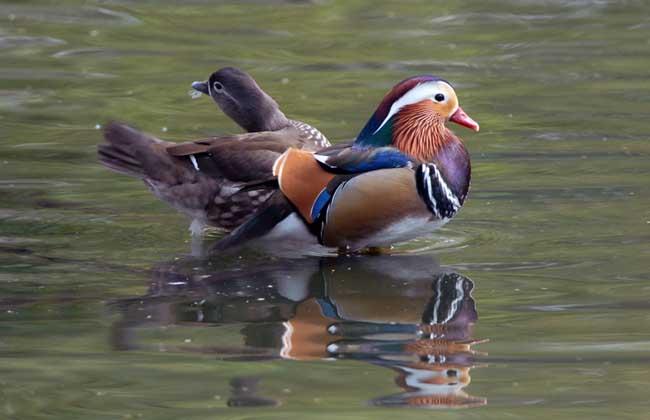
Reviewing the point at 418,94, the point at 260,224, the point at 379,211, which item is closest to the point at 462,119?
the point at 418,94

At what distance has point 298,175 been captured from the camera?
6660 mm

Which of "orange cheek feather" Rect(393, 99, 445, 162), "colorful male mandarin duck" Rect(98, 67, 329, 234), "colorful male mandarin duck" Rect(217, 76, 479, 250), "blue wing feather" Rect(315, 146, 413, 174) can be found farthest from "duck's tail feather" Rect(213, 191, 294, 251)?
"orange cheek feather" Rect(393, 99, 445, 162)

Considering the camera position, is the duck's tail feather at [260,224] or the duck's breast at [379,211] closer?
the duck's breast at [379,211]

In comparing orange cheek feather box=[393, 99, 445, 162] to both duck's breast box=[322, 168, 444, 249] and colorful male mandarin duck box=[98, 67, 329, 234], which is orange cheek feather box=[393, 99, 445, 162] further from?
colorful male mandarin duck box=[98, 67, 329, 234]

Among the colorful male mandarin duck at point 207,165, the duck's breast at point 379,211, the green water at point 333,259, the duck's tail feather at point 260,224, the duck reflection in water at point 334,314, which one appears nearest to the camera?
the green water at point 333,259

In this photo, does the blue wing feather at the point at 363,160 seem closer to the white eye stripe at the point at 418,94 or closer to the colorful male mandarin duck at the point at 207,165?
the white eye stripe at the point at 418,94

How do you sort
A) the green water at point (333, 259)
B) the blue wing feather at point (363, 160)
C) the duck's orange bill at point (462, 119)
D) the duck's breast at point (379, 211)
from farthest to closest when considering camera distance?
the duck's orange bill at point (462, 119), the blue wing feather at point (363, 160), the duck's breast at point (379, 211), the green water at point (333, 259)

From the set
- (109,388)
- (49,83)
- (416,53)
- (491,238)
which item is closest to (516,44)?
(416,53)

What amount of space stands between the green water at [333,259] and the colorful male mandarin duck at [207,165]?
197mm

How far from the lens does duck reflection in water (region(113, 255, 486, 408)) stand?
5004 mm

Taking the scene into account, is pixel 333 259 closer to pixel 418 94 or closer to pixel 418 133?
pixel 418 133

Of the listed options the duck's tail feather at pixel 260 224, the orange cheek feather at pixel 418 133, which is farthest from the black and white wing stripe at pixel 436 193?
the duck's tail feather at pixel 260 224

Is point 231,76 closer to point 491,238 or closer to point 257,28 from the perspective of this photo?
point 491,238

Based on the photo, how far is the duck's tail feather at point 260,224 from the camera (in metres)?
6.76
